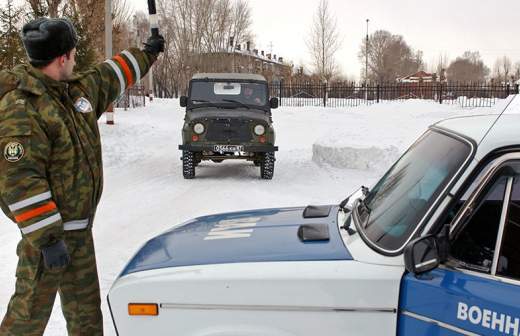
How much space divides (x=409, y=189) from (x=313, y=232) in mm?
509

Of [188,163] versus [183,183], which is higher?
[188,163]

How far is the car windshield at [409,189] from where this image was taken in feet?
7.02

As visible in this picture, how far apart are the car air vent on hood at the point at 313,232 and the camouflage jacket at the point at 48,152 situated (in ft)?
4.03

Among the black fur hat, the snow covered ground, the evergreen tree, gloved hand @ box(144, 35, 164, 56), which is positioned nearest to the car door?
the snow covered ground

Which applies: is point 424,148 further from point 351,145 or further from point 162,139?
point 162,139

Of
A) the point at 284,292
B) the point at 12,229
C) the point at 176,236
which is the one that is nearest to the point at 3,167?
the point at 176,236

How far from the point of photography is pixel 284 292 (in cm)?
210

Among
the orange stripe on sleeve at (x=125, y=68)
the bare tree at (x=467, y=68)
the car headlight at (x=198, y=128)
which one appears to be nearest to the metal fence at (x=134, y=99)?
the car headlight at (x=198, y=128)

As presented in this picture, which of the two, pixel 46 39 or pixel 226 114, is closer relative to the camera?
pixel 46 39

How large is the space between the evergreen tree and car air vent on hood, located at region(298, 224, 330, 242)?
1532 centimetres

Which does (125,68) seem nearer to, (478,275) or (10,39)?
(478,275)

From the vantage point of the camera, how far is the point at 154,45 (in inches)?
141

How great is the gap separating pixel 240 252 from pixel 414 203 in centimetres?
82

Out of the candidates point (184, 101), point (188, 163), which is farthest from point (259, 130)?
point (184, 101)
